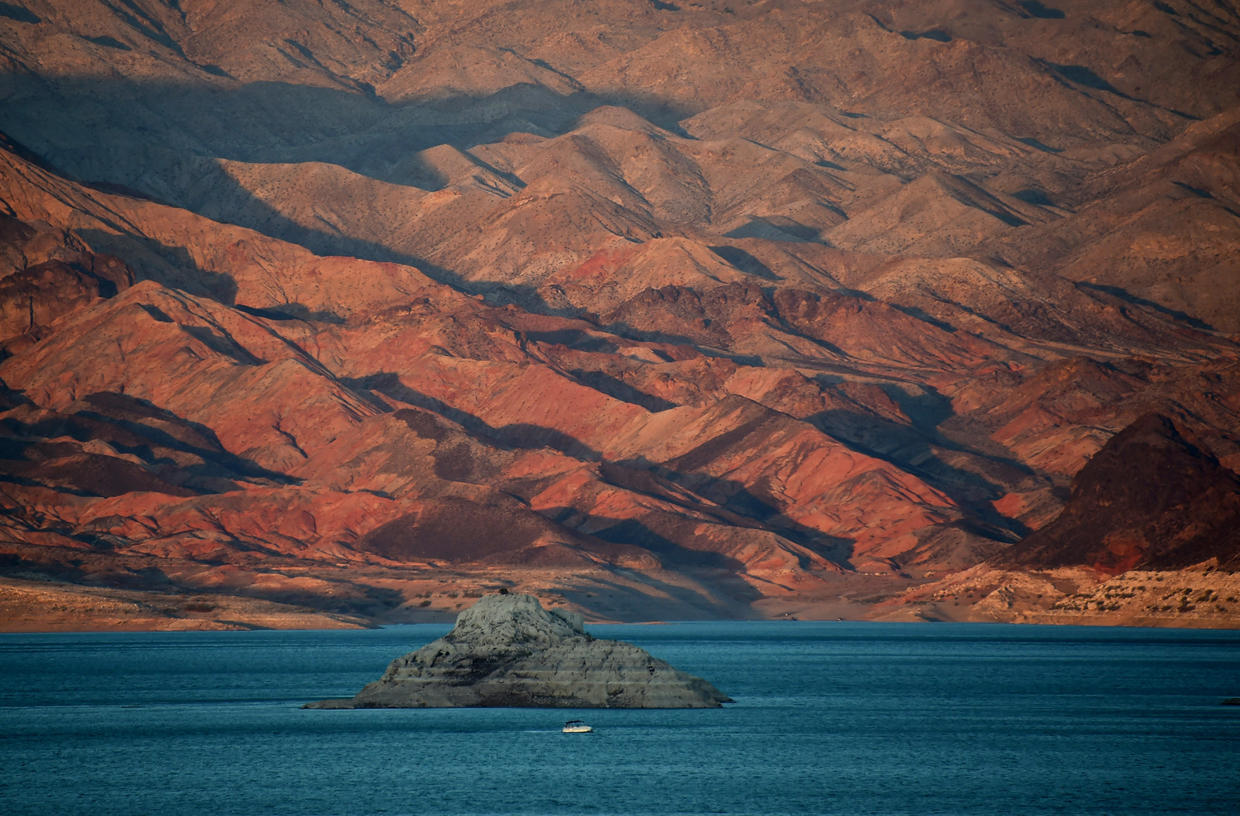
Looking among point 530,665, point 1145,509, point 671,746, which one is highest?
point 530,665

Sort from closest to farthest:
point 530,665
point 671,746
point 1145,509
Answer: point 671,746 → point 530,665 → point 1145,509

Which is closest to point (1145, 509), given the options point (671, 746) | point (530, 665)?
point (671, 746)

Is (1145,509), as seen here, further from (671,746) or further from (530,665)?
(530,665)

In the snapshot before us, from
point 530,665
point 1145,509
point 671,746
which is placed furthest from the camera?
point 1145,509

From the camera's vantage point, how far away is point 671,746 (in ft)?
255

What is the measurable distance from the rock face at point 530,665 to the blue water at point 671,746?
1.76 metres

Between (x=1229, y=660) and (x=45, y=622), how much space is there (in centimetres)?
11764

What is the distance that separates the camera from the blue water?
64.6 m

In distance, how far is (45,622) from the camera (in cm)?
18700

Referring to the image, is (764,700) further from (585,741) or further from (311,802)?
(311,802)

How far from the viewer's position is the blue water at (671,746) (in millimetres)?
64625

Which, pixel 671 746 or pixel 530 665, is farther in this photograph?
pixel 530 665

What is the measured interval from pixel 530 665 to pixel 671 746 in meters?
7.21

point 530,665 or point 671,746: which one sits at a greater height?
point 530,665
